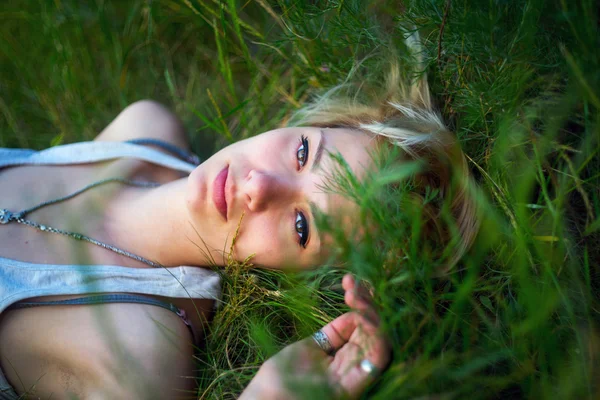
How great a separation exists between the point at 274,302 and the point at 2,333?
101 centimetres

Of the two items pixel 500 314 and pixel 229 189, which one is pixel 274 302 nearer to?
pixel 229 189

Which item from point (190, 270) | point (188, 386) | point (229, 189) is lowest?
point (188, 386)

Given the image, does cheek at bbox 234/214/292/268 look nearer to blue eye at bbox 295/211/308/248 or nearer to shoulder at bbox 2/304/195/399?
blue eye at bbox 295/211/308/248

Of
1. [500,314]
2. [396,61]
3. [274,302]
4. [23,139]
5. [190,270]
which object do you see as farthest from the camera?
[23,139]

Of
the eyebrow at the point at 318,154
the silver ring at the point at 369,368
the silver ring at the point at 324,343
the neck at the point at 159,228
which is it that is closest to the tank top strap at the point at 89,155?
the neck at the point at 159,228

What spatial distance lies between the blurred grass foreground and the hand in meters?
0.05

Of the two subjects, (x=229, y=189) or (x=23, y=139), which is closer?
(x=229, y=189)

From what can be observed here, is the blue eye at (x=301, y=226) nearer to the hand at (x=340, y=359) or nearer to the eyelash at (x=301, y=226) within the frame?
the eyelash at (x=301, y=226)

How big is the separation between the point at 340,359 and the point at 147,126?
172 centimetres

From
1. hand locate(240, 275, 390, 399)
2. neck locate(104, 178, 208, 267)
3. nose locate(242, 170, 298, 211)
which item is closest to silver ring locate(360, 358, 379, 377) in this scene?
hand locate(240, 275, 390, 399)

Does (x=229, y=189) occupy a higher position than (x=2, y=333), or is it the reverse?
(x=229, y=189)

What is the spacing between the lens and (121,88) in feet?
9.53

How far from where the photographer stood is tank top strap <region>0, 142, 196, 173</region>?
225 cm

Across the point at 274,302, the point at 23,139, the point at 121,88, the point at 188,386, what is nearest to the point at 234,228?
the point at 274,302
